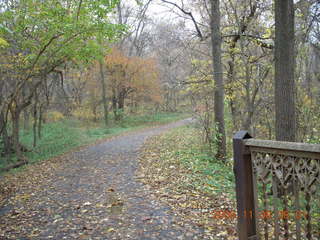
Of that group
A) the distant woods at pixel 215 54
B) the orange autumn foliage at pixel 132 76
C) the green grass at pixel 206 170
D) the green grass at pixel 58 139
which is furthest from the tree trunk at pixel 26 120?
the green grass at pixel 206 170

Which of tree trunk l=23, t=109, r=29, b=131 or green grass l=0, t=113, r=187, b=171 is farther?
tree trunk l=23, t=109, r=29, b=131

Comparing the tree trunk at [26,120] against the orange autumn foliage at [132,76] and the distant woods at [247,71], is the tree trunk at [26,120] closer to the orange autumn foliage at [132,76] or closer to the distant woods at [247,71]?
the orange autumn foliage at [132,76]

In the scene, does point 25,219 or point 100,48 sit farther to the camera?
point 100,48

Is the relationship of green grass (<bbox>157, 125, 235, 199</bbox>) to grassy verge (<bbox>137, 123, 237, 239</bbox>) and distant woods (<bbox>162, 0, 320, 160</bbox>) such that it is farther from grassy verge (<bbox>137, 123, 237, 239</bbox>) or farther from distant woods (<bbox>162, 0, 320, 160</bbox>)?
distant woods (<bbox>162, 0, 320, 160</bbox>)

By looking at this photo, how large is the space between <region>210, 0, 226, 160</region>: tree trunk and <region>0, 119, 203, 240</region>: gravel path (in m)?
3.16

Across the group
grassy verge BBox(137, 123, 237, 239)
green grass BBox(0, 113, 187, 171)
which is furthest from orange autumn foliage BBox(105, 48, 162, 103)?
grassy verge BBox(137, 123, 237, 239)

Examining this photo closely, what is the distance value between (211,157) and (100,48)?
21.4 feet

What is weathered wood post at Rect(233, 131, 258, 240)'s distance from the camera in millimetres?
3206

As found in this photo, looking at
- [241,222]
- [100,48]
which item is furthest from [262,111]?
[241,222]

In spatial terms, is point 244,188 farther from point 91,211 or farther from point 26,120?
point 26,120

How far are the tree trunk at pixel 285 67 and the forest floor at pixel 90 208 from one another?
2508 millimetres

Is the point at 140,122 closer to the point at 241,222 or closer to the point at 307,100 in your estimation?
the point at 307,100

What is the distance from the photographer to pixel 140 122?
87.5 ft

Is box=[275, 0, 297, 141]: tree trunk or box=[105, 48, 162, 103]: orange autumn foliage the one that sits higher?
box=[105, 48, 162, 103]: orange autumn foliage
